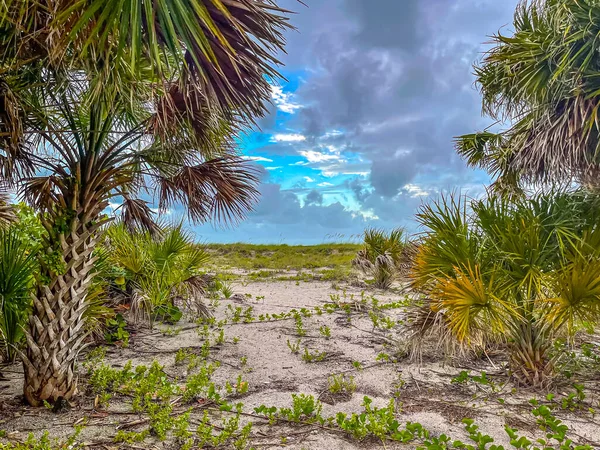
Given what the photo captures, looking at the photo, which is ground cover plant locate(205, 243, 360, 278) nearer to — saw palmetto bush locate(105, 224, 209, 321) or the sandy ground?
saw palmetto bush locate(105, 224, 209, 321)

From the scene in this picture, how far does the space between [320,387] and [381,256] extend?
6931 millimetres

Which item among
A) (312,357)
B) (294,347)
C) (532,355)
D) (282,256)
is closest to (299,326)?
(294,347)

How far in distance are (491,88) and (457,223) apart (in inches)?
154

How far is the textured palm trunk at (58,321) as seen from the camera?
12.6 feet

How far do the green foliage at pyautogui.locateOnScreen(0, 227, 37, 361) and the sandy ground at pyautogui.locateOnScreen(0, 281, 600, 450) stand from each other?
2.27 ft

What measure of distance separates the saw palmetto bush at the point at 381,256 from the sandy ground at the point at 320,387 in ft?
11.8

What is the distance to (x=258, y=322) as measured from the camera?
24.7ft

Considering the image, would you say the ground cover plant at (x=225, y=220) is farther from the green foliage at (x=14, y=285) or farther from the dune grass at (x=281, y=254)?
the dune grass at (x=281, y=254)

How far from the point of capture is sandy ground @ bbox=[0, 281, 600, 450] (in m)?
3.46

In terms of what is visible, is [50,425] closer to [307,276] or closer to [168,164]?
[168,164]

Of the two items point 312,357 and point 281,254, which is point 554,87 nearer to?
point 312,357

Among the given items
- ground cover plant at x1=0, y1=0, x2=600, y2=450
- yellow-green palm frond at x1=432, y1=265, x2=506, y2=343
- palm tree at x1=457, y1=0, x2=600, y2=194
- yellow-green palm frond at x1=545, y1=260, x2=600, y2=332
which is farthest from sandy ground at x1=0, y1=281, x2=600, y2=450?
palm tree at x1=457, y1=0, x2=600, y2=194

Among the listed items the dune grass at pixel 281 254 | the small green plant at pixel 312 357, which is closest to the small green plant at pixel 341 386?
the small green plant at pixel 312 357

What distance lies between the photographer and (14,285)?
13.6 ft
